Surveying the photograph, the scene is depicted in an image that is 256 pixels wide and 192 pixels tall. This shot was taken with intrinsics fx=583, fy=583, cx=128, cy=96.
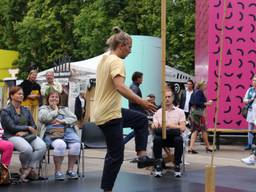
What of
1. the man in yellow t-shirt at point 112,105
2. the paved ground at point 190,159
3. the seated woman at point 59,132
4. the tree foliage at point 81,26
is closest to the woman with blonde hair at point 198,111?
the paved ground at point 190,159

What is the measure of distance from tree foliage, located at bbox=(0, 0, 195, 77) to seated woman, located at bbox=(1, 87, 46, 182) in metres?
16.4

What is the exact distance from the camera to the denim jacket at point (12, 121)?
27.7 ft

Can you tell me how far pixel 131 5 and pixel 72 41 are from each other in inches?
176

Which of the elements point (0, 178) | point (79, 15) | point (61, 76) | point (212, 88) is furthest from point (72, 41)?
point (0, 178)

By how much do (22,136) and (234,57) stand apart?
7.32m

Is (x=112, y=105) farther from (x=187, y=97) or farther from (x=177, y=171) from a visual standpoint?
(x=187, y=97)

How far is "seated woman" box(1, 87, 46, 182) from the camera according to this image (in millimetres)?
8328

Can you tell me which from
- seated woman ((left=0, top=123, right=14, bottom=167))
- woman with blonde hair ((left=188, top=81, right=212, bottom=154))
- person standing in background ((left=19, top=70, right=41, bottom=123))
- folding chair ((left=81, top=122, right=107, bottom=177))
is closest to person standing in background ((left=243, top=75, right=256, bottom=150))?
woman with blonde hair ((left=188, top=81, right=212, bottom=154))

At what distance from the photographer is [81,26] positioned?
27453mm

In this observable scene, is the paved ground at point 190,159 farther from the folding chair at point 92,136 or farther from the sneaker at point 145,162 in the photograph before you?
the sneaker at point 145,162

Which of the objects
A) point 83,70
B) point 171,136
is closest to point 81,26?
point 83,70

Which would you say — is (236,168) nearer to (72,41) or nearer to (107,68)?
(107,68)

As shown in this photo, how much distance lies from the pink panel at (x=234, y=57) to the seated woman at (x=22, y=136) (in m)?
6.79

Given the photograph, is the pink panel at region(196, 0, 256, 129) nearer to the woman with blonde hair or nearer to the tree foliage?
the woman with blonde hair
